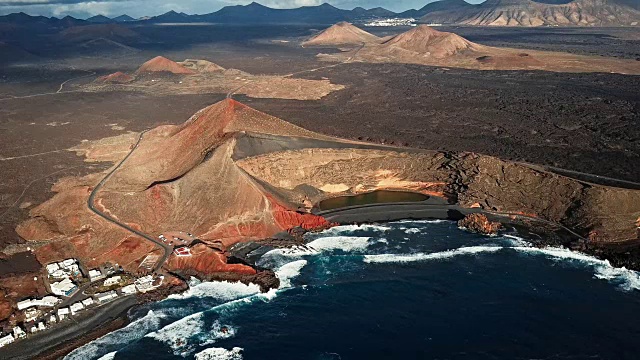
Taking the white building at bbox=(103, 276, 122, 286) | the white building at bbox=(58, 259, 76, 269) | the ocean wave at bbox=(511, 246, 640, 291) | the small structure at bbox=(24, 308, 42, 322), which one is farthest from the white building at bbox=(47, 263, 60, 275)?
the ocean wave at bbox=(511, 246, 640, 291)

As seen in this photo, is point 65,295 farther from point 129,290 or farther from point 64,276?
point 129,290

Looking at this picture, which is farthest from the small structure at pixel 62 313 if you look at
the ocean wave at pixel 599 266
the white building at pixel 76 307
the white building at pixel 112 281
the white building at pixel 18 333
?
the ocean wave at pixel 599 266

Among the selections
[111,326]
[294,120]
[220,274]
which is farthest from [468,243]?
[294,120]

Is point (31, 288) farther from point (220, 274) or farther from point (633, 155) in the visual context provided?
point (633, 155)

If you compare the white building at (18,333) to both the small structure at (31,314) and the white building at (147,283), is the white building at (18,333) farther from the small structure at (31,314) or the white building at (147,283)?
the white building at (147,283)

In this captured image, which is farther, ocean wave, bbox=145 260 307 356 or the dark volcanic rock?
the dark volcanic rock

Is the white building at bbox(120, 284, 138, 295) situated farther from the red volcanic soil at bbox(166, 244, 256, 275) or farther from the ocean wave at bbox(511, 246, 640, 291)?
the ocean wave at bbox(511, 246, 640, 291)
